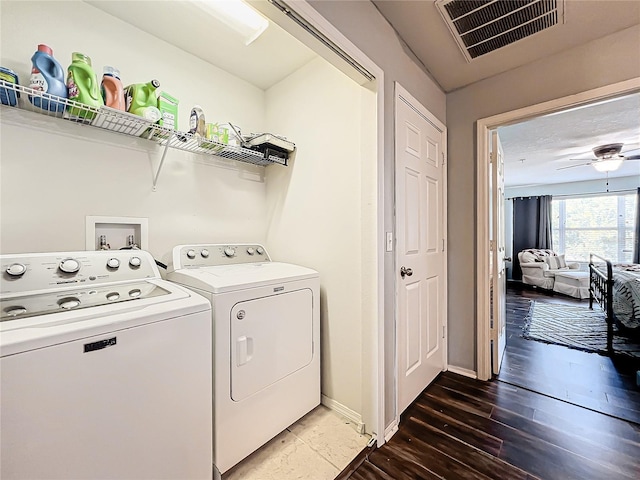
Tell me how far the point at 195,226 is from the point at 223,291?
86 centimetres

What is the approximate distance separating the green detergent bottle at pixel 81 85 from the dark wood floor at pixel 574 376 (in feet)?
10.5

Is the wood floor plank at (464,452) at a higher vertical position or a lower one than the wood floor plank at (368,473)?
higher

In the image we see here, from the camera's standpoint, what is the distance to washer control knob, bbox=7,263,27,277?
3.42 feet

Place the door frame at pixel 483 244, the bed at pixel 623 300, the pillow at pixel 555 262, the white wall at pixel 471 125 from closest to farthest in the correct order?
1. the white wall at pixel 471 125
2. the door frame at pixel 483 244
3. the bed at pixel 623 300
4. the pillow at pixel 555 262

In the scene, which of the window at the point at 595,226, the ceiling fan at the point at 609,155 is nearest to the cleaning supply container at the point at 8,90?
the ceiling fan at the point at 609,155

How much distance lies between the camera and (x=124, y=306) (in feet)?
3.18

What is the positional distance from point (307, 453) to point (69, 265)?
4.79 ft

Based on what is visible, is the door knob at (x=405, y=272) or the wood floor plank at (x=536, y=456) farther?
the door knob at (x=405, y=272)

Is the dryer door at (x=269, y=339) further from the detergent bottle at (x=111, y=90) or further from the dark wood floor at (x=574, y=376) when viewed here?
the dark wood floor at (x=574, y=376)

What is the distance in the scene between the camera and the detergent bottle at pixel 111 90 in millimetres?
1367

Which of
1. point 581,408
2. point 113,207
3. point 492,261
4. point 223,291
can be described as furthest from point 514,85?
point 113,207

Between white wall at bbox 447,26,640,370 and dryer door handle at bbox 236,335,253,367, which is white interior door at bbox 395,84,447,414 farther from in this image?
dryer door handle at bbox 236,335,253,367

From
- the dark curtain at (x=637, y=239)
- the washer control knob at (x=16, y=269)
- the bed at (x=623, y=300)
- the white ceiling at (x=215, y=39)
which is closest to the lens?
the washer control knob at (x=16, y=269)

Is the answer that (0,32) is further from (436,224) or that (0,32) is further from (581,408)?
(581,408)
